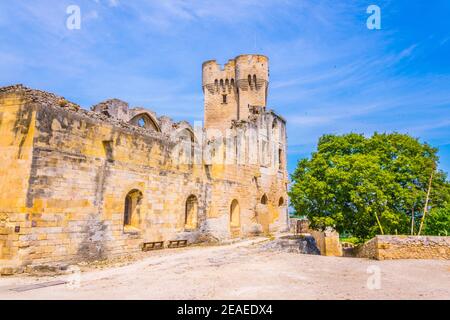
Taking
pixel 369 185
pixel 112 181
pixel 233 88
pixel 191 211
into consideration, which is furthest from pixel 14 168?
pixel 233 88

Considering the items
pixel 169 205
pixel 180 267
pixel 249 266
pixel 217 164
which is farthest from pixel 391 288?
pixel 217 164

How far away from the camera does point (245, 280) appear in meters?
7.37

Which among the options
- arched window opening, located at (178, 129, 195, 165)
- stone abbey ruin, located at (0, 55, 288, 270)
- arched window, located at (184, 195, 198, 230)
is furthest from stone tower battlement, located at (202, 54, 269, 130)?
arched window, located at (184, 195, 198, 230)

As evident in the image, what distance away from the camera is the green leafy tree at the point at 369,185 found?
15836 mm

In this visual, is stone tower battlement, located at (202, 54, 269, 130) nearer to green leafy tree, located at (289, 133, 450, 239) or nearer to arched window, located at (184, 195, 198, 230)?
green leafy tree, located at (289, 133, 450, 239)

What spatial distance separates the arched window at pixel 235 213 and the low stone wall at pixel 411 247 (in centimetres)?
848

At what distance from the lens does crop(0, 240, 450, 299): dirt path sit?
616 cm

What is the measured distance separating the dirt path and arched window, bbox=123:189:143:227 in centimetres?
216

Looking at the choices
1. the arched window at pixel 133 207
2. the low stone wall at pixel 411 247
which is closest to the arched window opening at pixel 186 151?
the arched window at pixel 133 207

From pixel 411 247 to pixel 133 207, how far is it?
938 cm

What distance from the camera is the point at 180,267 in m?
9.30

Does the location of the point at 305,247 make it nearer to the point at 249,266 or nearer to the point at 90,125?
the point at 249,266

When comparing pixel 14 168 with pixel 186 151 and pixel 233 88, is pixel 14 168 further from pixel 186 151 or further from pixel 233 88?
pixel 233 88

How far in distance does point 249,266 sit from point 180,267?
1824 millimetres
